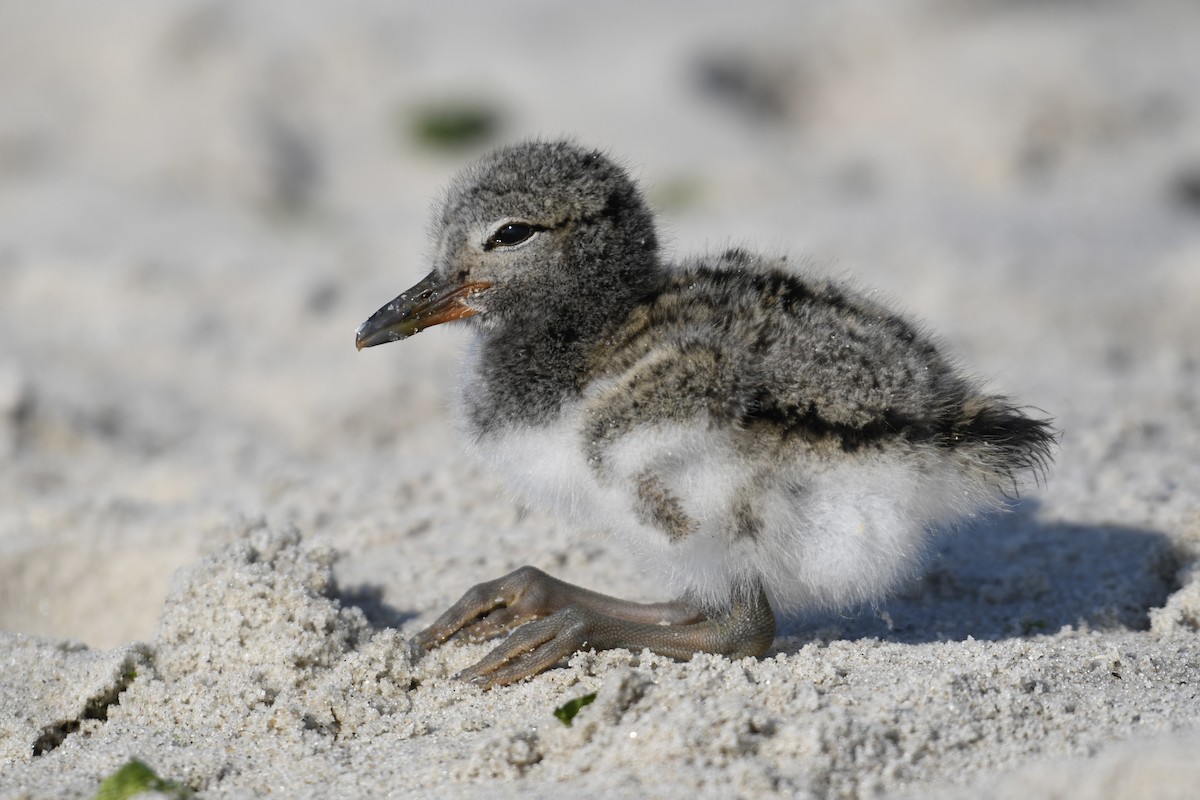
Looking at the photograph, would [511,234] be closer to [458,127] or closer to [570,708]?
[570,708]

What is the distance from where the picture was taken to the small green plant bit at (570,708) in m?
2.76

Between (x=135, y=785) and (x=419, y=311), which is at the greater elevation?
(x=419, y=311)

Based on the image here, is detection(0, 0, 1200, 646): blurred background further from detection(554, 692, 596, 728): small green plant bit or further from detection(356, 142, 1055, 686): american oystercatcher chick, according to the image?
detection(554, 692, 596, 728): small green plant bit

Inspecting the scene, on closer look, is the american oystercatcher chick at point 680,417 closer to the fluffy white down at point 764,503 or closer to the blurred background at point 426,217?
the fluffy white down at point 764,503

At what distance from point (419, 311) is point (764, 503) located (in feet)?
3.48

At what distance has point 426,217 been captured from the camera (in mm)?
7473

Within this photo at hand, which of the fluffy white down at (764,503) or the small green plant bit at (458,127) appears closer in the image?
the fluffy white down at (764,503)

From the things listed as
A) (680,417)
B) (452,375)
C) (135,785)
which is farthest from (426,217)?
(135,785)

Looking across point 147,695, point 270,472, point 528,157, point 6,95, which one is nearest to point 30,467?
point 270,472

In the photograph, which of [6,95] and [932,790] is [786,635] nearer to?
[932,790]

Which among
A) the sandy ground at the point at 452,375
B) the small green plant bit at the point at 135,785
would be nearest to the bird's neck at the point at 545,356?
the sandy ground at the point at 452,375

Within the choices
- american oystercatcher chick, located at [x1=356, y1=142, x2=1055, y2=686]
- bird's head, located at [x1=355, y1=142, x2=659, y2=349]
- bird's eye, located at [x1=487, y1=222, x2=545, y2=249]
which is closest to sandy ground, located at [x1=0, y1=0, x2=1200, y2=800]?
american oystercatcher chick, located at [x1=356, y1=142, x2=1055, y2=686]

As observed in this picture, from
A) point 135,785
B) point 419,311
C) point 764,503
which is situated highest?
point 419,311

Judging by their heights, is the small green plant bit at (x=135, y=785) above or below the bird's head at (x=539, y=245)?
below
